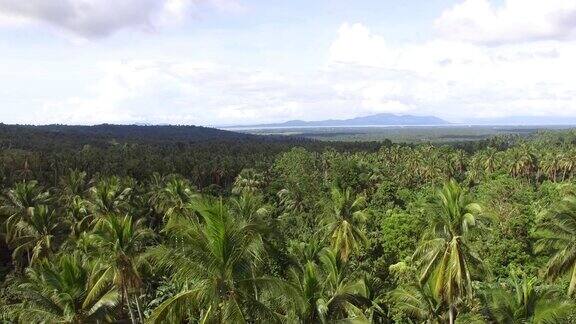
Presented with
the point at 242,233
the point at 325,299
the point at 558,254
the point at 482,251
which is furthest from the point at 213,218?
the point at 482,251

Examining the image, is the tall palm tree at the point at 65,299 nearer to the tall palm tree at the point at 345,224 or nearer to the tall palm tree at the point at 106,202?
the tall palm tree at the point at 345,224

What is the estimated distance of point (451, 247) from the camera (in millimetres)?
22234

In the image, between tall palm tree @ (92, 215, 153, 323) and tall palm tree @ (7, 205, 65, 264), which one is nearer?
tall palm tree @ (92, 215, 153, 323)

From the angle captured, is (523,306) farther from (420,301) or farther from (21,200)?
(21,200)

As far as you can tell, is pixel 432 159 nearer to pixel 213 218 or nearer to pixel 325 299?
pixel 325 299

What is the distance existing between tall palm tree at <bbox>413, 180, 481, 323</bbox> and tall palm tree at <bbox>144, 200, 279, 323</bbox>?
37.5ft

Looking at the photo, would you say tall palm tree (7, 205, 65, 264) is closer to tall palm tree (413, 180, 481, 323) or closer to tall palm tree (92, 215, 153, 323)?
tall palm tree (92, 215, 153, 323)

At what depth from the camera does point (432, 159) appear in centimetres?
10412

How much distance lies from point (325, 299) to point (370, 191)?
65.8m

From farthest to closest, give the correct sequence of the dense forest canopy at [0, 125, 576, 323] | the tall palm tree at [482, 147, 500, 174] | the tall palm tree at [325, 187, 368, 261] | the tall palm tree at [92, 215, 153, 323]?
the tall palm tree at [482, 147, 500, 174] → the tall palm tree at [325, 187, 368, 261] → the tall palm tree at [92, 215, 153, 323] → the dense forest canopy at [0, 125, 576, 323]

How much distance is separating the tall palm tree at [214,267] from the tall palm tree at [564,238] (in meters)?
19.9

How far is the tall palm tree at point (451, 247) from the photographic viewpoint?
2195cm

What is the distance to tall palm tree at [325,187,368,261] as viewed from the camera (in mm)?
37375

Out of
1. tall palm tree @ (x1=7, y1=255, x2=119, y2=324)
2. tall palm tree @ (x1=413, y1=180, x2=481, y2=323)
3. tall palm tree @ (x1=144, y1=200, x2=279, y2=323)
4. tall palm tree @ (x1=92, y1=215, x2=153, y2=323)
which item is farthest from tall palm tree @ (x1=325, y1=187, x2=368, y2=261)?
tall palm tree @ (x1=144, y1=200, x2=279, y2=323)
